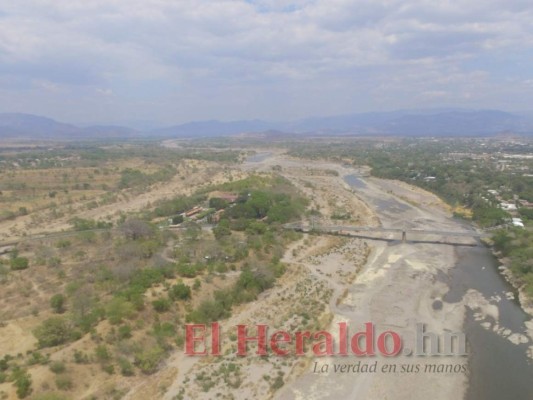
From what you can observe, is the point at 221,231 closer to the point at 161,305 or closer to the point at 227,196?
the point at 161,305

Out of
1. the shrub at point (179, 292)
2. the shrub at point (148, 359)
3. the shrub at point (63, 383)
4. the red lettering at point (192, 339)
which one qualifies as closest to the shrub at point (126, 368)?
the shrub at point (148, 359)

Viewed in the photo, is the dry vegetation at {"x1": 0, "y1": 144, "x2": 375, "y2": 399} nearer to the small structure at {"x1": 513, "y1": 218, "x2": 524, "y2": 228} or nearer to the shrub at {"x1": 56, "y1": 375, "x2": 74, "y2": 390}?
the shrub at {"x1": 56, "y1": 375, "x2": 74, "y2": 390}

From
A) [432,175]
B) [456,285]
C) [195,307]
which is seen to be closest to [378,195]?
[432,175]

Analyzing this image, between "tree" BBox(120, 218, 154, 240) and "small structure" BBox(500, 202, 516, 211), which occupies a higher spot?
"tree" BBox(120, 218, 154, 240)

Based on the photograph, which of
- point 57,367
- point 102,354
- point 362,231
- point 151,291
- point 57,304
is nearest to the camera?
point 57,367

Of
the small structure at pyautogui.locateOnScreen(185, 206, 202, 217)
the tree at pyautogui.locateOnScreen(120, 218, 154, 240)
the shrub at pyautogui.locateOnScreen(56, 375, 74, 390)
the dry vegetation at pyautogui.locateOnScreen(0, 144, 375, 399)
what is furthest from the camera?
the small structure at pyautogui.locateOnScreen(185, 206, 202, 217)

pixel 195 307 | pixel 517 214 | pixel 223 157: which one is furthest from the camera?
pixel 223 157

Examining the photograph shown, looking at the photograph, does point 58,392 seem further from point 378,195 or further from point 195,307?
point 378,195

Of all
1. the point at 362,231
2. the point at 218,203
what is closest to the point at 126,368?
the point at 362,231

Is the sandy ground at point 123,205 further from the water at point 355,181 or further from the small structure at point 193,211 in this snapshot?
the water at point 355,181

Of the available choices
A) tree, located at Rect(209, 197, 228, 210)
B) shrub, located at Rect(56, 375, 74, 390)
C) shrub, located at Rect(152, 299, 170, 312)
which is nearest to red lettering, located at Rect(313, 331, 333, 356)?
shrub, located at Rect(152, 299, 170, 312)

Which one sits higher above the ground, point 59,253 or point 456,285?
point 59,253
